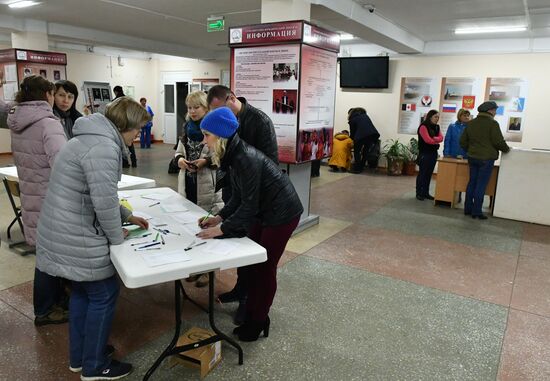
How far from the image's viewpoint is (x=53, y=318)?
2734 millimetres

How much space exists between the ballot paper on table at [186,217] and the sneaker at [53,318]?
999 mm

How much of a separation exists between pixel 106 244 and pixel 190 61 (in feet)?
39.4

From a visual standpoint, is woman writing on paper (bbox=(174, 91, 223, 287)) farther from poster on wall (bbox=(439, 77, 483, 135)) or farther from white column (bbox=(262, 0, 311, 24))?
poster on wall (bbox=(439, 77, 483, 135))

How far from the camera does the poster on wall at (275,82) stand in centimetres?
434

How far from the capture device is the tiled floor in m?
2.40

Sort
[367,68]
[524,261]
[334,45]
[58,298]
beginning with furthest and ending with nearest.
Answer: [367,68]
[334,45]
[524,261]
[58,298]

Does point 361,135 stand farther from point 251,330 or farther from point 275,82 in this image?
point 251,330

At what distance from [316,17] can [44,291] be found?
464 cm

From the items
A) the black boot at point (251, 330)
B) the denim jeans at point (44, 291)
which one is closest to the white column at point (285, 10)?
the black boot at point (251, 330)

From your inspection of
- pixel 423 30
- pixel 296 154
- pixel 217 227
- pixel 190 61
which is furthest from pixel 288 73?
pixel 190 61

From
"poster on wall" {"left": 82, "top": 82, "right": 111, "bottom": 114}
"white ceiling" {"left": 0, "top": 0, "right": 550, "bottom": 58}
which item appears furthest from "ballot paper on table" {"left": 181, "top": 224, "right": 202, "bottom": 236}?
"poster on wall" {"left": 82, "top": 82, "right": 111, "bottom": 114}

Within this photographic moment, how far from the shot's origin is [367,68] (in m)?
9.70

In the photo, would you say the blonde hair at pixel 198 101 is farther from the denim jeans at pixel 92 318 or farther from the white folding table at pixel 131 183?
the denim jeans at pixel 92 318

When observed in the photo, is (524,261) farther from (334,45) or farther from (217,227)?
(217,227)
